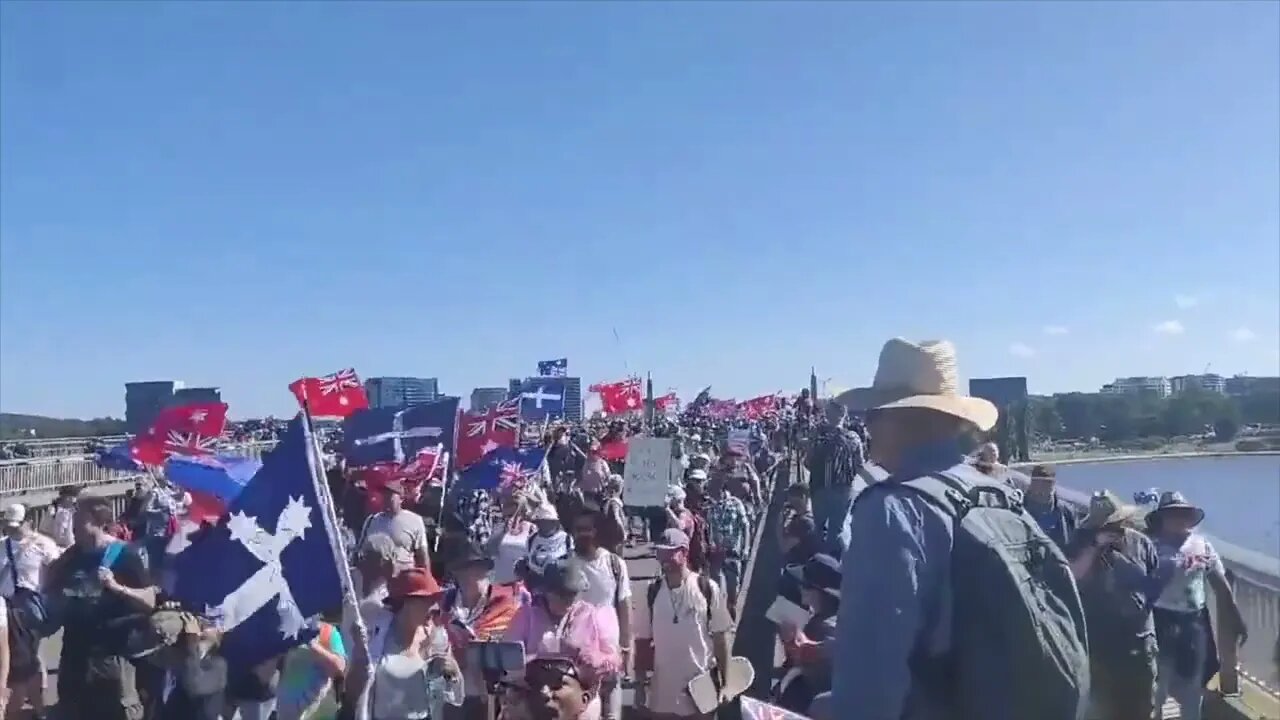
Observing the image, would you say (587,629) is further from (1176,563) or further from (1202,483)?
(1202,483)

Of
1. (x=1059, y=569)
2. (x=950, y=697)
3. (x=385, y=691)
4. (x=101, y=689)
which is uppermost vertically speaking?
(x=1059, y=569)

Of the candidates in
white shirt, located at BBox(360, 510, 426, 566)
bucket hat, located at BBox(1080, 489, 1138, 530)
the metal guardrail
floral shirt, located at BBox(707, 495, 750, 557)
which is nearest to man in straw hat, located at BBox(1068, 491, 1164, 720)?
bucket hat, located at BBox(1080, 489, 1138, 530)

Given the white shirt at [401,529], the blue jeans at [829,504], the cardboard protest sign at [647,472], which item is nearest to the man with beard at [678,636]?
the white shirt at [401,529]

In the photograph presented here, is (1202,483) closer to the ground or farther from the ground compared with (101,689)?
farther from the ground

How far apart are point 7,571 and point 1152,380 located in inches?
1028

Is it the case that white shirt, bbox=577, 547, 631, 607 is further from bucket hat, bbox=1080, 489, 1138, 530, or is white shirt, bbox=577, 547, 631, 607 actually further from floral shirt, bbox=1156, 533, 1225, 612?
floral shirt, bbox=1156, 533, 1225, 612

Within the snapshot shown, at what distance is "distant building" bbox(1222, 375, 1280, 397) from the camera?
15.4 metres

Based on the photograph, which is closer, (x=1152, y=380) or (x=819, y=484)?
(x=819, y=484)

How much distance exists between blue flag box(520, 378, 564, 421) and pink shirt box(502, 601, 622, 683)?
1352 centimetres

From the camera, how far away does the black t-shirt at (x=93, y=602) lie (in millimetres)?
7160

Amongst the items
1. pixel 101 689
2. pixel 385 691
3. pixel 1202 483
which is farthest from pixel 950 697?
pixel 1202 483

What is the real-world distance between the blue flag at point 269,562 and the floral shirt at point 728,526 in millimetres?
6704

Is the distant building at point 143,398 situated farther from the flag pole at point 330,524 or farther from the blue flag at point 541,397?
the flag pole at point 330,524

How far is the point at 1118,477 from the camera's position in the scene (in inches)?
571
